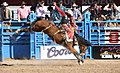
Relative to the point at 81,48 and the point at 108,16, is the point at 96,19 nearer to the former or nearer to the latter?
the point at 108,16

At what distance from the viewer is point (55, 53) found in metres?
16.1

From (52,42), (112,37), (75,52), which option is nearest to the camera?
(75,52)

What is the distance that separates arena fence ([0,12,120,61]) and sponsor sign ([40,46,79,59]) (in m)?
0.26

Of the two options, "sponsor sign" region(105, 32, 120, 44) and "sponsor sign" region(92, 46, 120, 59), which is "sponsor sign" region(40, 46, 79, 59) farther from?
"sponsor sign" region(105, 32, 120, 44)

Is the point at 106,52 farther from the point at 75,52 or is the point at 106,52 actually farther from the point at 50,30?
the point at 50,30

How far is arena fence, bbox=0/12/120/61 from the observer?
53.9 ft

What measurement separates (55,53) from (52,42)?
554 millimetres

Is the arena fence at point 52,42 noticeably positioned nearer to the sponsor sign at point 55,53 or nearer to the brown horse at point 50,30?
the sponsor sign at point 55,53

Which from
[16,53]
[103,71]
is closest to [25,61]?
[16,53]

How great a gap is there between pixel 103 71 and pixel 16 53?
5.29 meters

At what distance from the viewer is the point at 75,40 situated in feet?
49.9

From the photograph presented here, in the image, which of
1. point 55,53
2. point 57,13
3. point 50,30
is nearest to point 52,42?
point 55,53

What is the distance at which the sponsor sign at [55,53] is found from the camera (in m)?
16.1

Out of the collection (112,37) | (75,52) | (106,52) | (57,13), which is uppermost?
(57,13)
